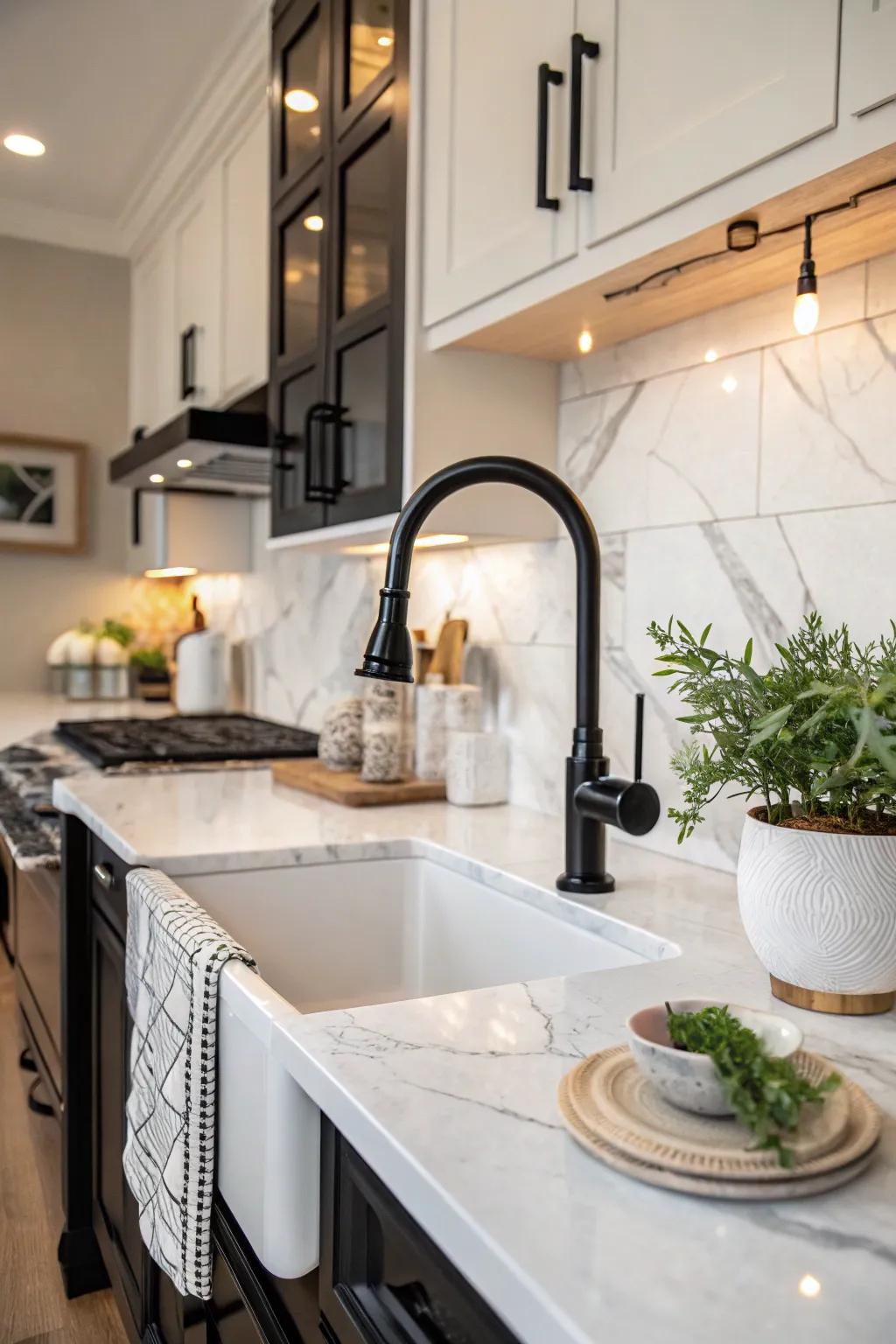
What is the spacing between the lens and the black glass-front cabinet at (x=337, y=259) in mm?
1775

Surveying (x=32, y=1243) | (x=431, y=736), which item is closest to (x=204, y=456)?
(x=431, y=736)

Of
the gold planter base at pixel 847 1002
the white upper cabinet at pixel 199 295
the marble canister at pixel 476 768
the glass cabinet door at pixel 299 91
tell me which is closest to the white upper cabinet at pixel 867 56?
the gold planter base at pixel 847 1002

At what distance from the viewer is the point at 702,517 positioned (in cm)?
150

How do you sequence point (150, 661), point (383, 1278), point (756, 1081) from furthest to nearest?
point (150, 661) → point (383, 1278) → point (756, 1081)

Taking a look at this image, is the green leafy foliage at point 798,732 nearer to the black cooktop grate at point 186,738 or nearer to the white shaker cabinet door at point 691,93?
the white shaker cabinet door at point 691,93

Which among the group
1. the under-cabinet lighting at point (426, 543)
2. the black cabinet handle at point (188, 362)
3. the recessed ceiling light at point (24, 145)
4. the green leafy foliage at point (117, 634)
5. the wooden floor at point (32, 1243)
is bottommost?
the wooden floor at point (32, 1243)

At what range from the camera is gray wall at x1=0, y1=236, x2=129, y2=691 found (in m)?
4.16

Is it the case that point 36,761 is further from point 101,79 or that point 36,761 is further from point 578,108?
point 578,108

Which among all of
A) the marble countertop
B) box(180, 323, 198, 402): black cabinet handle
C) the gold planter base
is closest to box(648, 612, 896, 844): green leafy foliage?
the gold planter base

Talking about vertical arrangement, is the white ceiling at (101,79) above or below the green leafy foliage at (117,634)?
above

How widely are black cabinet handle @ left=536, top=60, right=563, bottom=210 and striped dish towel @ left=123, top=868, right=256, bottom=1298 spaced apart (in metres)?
0.94

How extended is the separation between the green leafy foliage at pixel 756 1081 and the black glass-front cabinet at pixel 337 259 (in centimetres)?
121

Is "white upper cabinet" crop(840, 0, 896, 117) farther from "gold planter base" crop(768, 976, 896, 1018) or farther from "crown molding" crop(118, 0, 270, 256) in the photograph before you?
"crown molding" crop(118, 0, 270, 256)

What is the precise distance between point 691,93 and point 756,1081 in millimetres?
961
